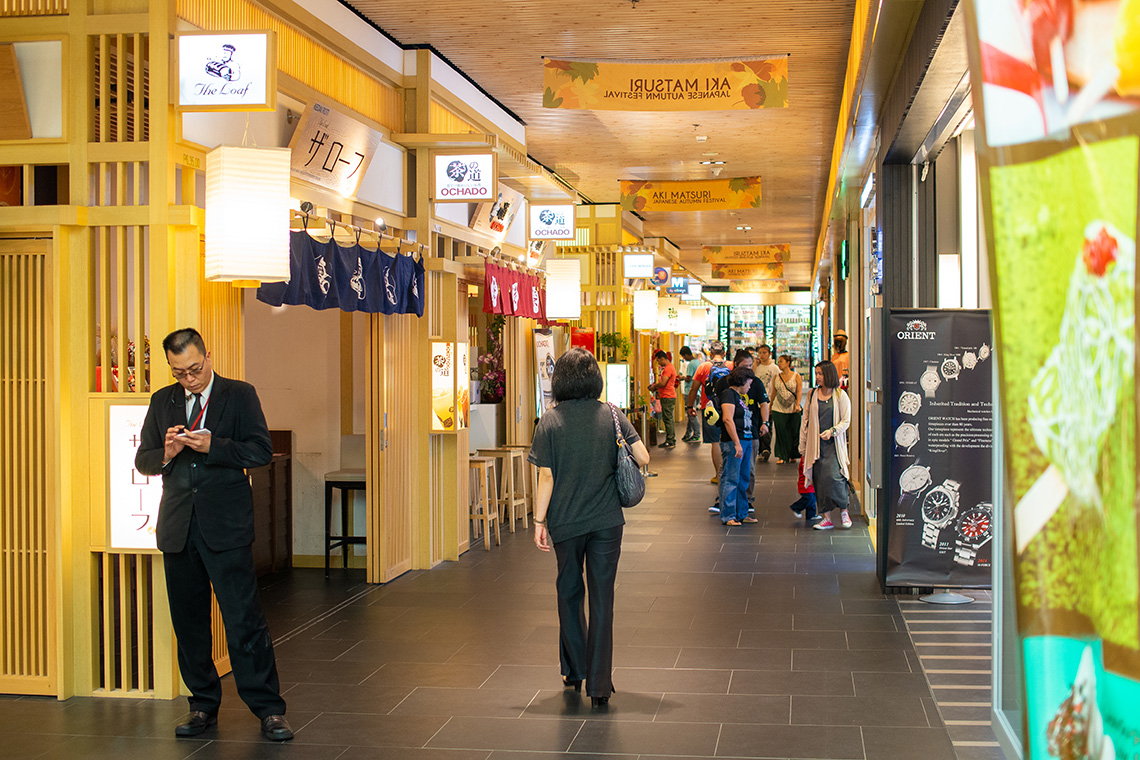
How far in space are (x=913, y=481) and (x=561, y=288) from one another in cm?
577

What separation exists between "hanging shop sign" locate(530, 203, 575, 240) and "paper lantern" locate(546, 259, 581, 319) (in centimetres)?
Answer: 46

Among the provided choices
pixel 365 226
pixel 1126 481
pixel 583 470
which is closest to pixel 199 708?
pixel 583 470

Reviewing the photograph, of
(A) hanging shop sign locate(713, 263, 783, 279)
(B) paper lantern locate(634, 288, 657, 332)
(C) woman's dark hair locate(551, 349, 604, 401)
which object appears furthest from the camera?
(A) hanging shop sign locate(713, 263, 783, 279)

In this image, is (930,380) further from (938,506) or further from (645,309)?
(645,309)

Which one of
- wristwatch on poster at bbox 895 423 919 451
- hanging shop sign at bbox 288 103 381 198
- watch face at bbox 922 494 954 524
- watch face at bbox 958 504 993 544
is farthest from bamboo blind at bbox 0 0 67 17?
watch face at bbox 958 504 993 544

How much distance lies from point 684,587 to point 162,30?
483 centimetres

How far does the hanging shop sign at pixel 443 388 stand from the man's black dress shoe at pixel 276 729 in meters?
3.89

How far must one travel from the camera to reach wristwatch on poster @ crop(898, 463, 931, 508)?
6621 mm

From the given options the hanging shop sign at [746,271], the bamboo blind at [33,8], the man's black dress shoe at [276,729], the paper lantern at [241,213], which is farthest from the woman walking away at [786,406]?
the bamboo blind at [33,8]

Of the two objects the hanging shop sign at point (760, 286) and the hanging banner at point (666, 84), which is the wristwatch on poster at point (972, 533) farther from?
the hanging shop sign at point (760, 286)

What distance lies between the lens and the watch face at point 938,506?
6.62m

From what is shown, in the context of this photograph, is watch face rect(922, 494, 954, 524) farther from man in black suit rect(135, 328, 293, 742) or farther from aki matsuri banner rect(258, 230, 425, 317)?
man in black suit rect(135, 328, 293, 742)

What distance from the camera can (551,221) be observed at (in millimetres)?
11281

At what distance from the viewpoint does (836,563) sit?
325 inches
